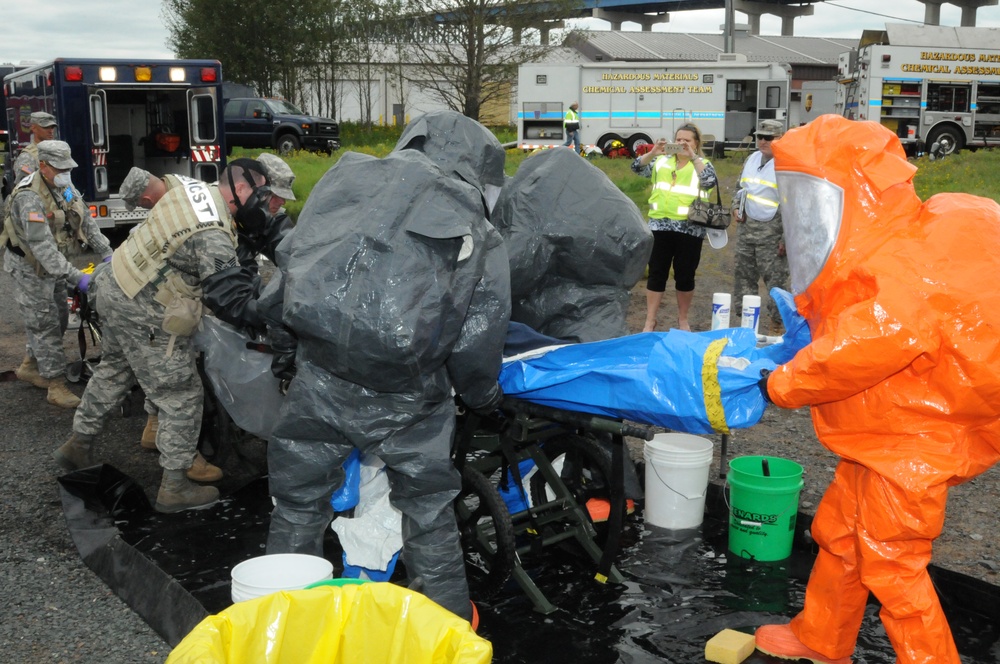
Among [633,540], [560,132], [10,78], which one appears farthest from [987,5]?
[633,540]

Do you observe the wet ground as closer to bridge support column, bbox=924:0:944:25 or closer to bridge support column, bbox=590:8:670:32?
bridge support column, bbox=924:0:944:25

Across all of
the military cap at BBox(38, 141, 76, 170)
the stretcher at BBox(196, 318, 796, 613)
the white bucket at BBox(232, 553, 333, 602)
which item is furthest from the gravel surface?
the military cap at BBox(38, 141, 76, 170)

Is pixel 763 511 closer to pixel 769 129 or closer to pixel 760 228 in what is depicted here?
pixel 760 228

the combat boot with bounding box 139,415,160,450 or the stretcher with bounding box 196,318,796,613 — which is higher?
the stretcher with bounding box 196,318,796,613

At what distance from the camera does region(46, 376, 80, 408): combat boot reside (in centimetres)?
643

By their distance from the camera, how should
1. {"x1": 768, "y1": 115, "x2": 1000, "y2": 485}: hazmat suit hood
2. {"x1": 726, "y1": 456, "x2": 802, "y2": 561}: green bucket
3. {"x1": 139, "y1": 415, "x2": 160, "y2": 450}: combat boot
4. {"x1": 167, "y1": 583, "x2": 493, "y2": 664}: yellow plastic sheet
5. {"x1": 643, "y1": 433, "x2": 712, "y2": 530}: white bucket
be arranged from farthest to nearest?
1. {"x1": 139, "y1": 415, "x2": 160, "y2": 450}: combat boot
2. {"x1": 643, "y1": 433, "x2": 712, "y2": 530}: white bucket
3. {"x1": 726, "y1": 456, "x2": 802, "y2": 561}: green bucket
4. {"x1": 768, "y1": 115, "x2": 1000, "y2": 485}: hazmat suit hood
5. {"x1": 167, "y1": 583, "x2": 493, "y2": 664}: yellow plastic sheet

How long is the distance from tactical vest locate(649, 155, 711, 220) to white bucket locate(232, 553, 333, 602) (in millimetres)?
5030

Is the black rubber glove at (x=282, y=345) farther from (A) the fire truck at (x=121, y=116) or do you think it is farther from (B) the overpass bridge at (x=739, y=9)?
(B) the overpass bridge at (x=739, y=9)

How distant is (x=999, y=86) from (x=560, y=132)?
10275mm

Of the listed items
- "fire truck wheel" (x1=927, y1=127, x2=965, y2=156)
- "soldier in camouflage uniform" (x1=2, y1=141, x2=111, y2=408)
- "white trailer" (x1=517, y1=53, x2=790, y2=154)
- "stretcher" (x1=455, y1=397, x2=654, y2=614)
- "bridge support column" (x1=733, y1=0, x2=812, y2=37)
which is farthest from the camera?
"bridge support column" (x1=733, y1=0, x2=812, y2=37)

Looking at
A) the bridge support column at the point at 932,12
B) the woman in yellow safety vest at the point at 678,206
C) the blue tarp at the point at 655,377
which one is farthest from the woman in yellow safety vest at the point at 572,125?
the bridge support column at the point at 932,12

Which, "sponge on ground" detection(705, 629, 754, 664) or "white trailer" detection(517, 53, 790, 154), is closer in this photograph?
"sponge on ground" detection(705, 629, 754, 664)

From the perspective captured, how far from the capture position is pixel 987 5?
148ft

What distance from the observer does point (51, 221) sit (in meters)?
6.40
